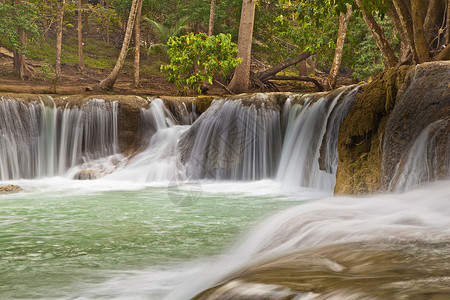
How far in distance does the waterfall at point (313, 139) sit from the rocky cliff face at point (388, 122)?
1427 millimetres

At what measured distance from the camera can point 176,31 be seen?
63.5 ft

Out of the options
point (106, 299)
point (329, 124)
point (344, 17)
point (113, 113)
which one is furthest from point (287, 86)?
point (106, 299)

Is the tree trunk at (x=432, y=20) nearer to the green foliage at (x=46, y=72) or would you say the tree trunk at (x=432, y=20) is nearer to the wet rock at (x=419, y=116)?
the wet rock at (x=419, y=116)

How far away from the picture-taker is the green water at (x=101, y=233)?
12.5ft

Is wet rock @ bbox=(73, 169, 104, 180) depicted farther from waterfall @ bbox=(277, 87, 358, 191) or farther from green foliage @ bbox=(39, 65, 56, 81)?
green foliage @ bbox=(39, 65, 56, 81)

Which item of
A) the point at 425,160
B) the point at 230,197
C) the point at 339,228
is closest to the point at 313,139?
the point at 230,197

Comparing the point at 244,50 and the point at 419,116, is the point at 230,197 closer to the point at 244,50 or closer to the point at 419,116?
the point at 419,116

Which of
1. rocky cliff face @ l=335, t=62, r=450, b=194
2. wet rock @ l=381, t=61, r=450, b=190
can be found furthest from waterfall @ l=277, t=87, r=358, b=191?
wet rock @ l=381, t=61, r=450, b=190

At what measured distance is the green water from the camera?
3818 mm

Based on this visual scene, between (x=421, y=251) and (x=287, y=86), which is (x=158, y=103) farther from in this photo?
(x=421, y=251)

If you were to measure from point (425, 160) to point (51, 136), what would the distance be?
391 inches

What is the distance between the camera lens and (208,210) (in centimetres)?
700

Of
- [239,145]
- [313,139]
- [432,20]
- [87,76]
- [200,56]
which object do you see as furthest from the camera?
[87,76]

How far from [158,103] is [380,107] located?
26.2 feet
